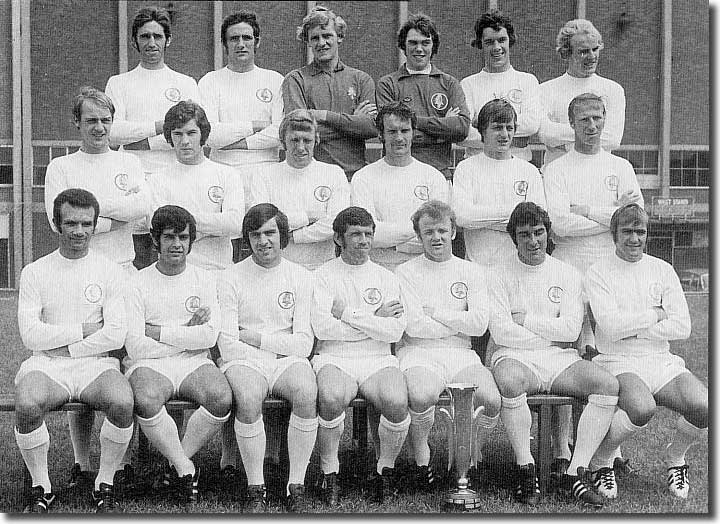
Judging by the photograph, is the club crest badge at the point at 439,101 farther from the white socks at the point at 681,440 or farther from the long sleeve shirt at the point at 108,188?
the white socks at the point at 681,440

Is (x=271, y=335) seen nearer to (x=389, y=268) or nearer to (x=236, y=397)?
(x=236, y=397)

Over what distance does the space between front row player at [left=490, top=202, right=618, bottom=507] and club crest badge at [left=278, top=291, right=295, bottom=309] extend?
1122 millimetres

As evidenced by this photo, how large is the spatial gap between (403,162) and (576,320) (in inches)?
53.8

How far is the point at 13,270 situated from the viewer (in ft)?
17.7

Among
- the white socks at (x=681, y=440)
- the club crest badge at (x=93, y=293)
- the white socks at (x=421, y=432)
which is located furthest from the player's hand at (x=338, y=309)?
the white socks at (x=681, y=440)

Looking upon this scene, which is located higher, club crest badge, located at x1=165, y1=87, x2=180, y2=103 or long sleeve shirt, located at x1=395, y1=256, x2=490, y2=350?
club crest badge, located at x1=165, y1=87, x2=180, y2=103

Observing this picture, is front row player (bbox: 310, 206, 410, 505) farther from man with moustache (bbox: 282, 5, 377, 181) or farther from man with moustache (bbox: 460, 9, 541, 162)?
man with moustache (bbox: 460, 9, 541, 162)

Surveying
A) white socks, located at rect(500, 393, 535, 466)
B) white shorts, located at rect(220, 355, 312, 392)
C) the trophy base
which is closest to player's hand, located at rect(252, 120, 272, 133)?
white shorts, located at rect(220, 355, 312, 392)

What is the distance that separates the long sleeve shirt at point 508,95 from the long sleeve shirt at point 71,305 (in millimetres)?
2403

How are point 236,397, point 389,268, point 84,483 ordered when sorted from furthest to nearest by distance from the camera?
point 389,268 → point 84,483 → point 236,397

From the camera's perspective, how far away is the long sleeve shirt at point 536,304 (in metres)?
4.93

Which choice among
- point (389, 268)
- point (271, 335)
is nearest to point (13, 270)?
point (271, 335)

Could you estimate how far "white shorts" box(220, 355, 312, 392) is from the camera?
4730 millimetres

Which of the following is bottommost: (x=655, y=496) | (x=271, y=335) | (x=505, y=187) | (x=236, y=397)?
(x=655, y=496)
